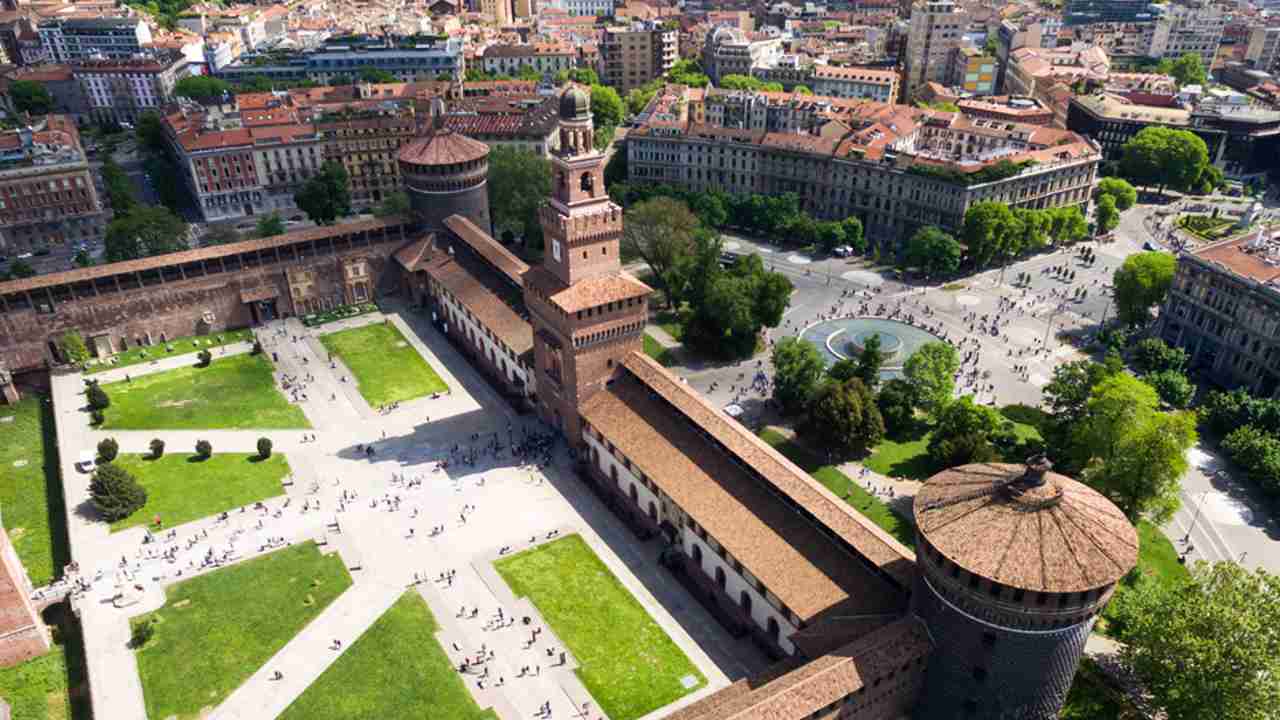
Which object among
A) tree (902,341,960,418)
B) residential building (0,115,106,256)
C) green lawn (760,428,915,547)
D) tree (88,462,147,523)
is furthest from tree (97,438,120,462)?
tree (902,341,960,418)

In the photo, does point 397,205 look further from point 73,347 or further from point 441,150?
point 73,347

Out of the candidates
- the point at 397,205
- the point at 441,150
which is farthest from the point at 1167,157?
the point at 397,205

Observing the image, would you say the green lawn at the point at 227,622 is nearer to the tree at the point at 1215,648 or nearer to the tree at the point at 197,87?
the tree at the point at 1215,648

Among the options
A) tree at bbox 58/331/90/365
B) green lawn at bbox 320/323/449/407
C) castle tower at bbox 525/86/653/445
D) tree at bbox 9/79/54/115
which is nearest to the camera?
castle tower at bbox 525/86/653/445

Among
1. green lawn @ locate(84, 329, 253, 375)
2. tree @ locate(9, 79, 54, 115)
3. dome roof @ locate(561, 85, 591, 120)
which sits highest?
dome roof @ locate(561, 85, 591, 120)

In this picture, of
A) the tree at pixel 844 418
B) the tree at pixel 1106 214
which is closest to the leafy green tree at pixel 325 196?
the tree at pixel 844 418

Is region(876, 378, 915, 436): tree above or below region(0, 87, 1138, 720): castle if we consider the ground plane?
below

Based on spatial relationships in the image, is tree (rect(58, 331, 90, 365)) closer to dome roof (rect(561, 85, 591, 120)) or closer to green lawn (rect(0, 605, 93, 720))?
green lawn (rect(0, 605, 93, 720))
